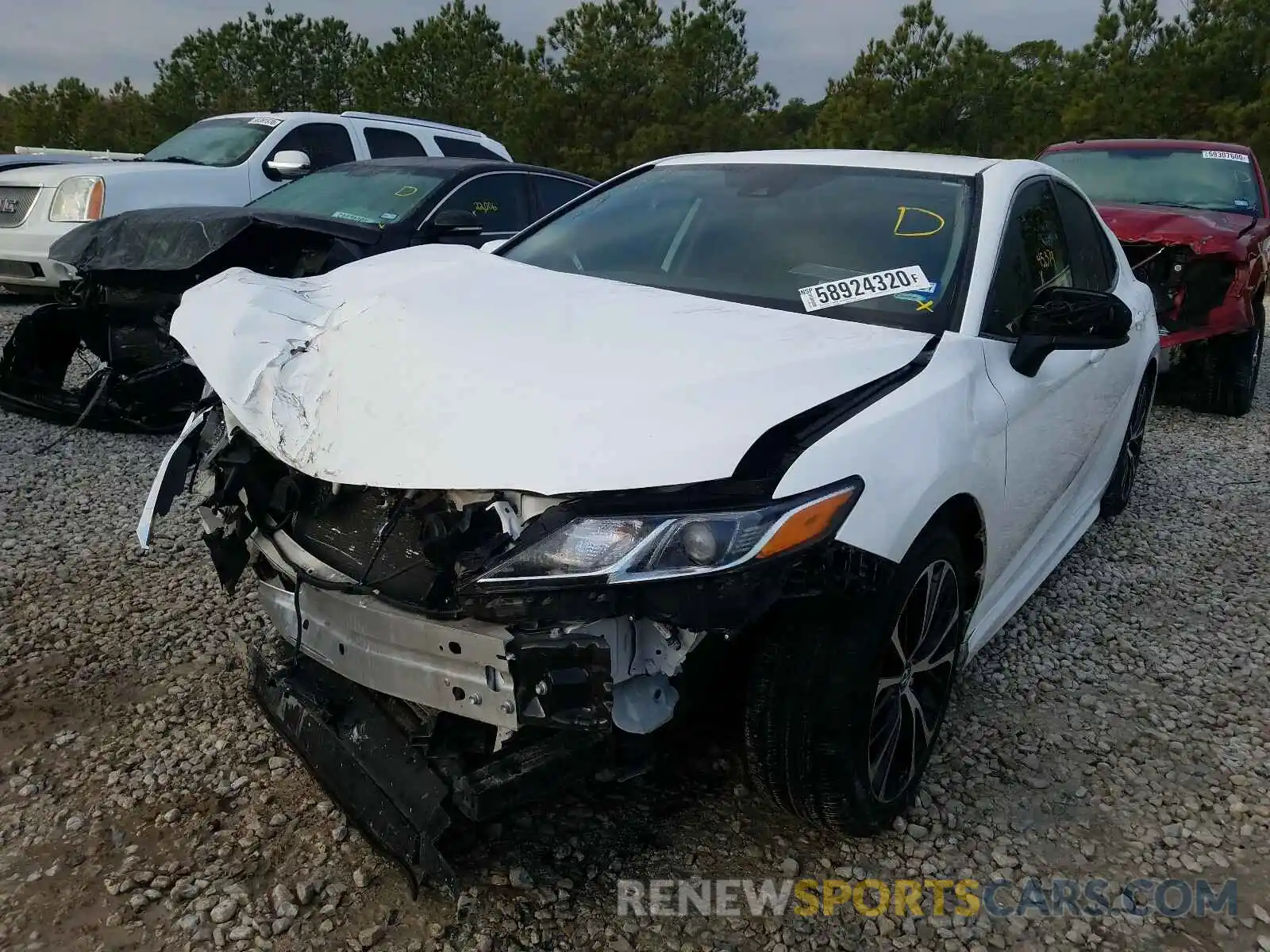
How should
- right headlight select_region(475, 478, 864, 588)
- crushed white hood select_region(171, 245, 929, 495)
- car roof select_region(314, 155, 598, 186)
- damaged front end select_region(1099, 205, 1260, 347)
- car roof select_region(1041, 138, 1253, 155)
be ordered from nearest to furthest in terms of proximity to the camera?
right headlight select_region(475, 478, 864, 588), crushed white hood select_region(171, 245, 929, 495), damaged front end select_region(1099, 205, 1260, 347), car roof select_region(314, 155, 598, 186), car roof select_region(1041, 138, 1253, 155)

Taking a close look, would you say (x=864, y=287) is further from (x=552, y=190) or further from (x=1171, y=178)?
(x=1171, y=178)

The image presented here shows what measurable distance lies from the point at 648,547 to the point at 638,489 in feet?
0.37

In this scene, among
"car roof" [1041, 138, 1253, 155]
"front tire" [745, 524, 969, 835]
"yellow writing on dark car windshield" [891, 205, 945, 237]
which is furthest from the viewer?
"car roof" [1041, 138, 1253, 155]

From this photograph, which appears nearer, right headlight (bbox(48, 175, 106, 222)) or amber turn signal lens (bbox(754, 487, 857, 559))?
amber turn signal lens (bbox(754, 487, 857, 559))

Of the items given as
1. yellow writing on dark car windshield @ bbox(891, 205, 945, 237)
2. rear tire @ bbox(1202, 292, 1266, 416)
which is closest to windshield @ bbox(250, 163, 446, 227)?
yellow writing on dark car windshield @ bbox(891, 205, 945, 237)

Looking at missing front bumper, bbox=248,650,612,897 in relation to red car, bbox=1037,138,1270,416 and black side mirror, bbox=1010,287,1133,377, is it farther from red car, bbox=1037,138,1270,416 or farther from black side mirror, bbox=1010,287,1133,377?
red car, bbox=1037,138,1270,416

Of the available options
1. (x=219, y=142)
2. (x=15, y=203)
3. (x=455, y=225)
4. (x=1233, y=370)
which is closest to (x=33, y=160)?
(x=15, y=203)

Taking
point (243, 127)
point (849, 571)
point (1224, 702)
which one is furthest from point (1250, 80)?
point (849, 571)

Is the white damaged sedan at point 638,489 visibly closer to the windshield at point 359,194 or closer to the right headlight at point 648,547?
the right headlight at point 648,547

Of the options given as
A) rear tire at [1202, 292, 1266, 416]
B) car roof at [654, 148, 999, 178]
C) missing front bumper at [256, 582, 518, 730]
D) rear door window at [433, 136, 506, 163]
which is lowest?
rear tire at [1202, 292, 1266, 416]

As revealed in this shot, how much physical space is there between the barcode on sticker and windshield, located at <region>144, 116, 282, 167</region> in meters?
7.55

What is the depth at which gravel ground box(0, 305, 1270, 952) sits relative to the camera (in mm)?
2076

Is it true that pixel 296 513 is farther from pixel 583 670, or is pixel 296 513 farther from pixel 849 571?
pixel 849 571

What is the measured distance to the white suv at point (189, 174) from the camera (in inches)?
288
